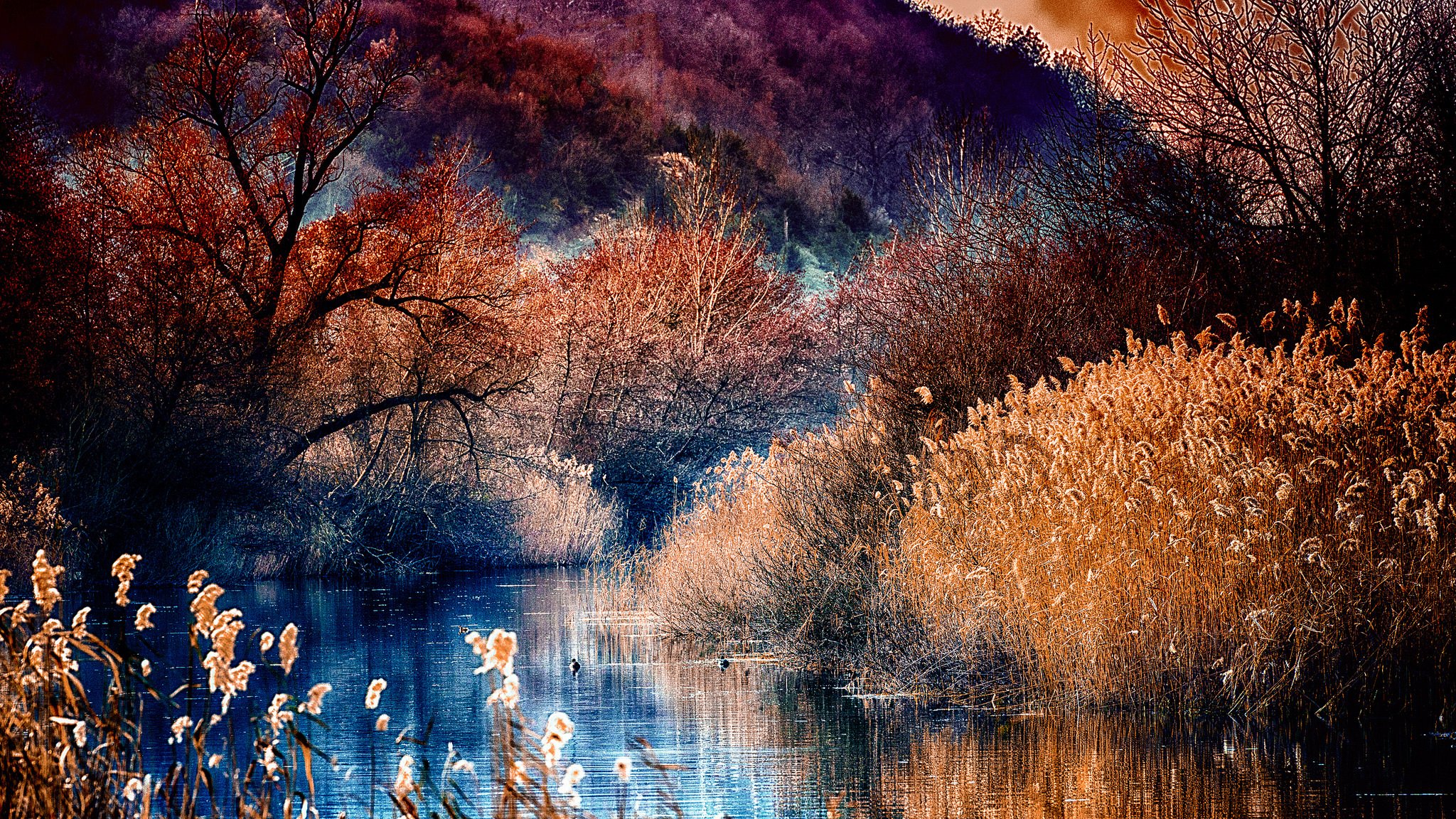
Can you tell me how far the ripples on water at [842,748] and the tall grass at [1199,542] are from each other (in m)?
0.46

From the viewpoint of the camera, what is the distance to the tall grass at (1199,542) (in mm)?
10875

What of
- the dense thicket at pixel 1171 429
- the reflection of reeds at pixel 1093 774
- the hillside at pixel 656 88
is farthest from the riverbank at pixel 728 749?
the hillside at pixel 656 88

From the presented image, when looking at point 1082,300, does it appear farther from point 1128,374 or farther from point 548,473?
point 548,473

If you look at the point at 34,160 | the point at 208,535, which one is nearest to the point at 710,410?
the point at 208,535

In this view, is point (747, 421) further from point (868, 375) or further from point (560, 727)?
point (560, 727)

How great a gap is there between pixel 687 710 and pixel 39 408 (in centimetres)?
1334

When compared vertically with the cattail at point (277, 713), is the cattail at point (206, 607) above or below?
above

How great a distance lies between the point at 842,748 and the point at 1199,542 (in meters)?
2.61

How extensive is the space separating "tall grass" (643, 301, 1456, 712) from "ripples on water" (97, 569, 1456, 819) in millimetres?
459

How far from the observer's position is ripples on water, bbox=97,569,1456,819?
885cm

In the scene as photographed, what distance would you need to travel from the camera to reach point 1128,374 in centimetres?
1255

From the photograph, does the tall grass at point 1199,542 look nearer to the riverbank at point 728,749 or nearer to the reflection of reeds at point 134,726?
the riverbank at point 728,749

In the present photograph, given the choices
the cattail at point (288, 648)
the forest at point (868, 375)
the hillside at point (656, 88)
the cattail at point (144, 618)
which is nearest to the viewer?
the cattail at point (288, 648)

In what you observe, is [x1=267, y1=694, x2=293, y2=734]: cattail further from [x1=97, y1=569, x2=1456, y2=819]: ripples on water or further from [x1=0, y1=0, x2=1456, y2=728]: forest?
[x1=0, y1=0, x2=1456, y2=728]: forest
